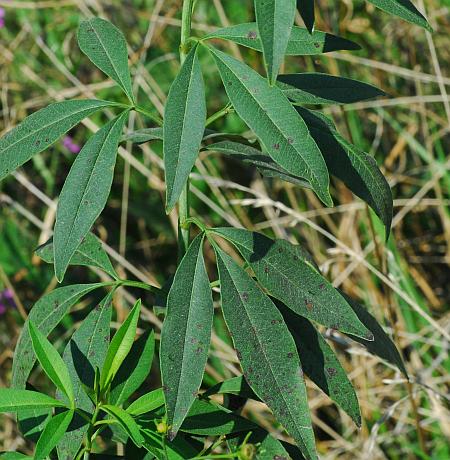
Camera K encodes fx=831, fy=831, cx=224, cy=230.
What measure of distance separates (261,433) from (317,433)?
146 cm

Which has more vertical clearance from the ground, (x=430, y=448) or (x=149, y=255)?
(x=149, y=255)

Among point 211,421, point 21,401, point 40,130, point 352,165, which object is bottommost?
point 211,421

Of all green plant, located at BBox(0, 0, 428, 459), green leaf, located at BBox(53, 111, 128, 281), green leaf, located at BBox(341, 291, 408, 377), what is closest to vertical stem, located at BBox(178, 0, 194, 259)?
green plant, located at BBox(0, 0, 428, 459)

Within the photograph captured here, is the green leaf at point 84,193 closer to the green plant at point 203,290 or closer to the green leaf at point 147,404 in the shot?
the green plant at point 203,290

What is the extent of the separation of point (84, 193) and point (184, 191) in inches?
5.6

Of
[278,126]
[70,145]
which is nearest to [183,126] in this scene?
[278,126]

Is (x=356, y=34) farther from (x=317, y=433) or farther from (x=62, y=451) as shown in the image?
(x=62, y=451)

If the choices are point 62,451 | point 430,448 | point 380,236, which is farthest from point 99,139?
point 430,448

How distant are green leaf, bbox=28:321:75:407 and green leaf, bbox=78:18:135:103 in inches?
11.8

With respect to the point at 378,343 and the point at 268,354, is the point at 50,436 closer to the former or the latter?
the point at 268,354

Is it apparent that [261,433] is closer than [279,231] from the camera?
Yes

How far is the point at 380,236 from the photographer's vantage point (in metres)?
2.06

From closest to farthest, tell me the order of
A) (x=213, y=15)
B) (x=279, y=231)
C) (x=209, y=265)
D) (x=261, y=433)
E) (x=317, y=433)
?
(x=261, y=433)
(x=279, y=231)
(x=317, y=433)
(x=209, y=265)
(x=213, y=15)

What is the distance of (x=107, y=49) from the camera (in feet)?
3.39
